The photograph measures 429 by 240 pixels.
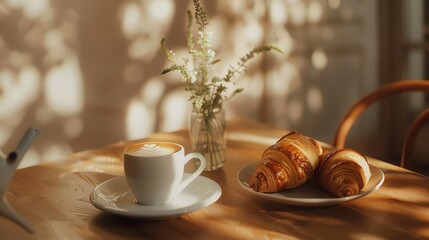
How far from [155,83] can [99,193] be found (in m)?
1.06

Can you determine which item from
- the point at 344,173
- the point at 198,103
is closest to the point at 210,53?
the point at 198,103

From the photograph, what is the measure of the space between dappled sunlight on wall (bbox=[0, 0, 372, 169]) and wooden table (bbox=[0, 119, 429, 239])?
62cm

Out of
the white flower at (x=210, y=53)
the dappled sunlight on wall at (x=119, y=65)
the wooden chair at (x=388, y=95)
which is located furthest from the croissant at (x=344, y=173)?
the dappled sunlight on wall at (x=119, y=65)

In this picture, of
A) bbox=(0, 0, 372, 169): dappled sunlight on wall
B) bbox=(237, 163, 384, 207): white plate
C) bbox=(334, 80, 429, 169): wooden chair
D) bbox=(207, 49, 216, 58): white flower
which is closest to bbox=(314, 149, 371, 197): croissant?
bbox=(237, 163, 384, 207): white plate

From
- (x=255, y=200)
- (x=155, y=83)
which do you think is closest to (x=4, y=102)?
(x=155, y=83)

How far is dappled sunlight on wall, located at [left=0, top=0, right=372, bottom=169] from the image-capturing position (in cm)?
200

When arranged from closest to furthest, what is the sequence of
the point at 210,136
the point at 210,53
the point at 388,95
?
the point at 210,53 → the point at 210,136 → the point at 388,95

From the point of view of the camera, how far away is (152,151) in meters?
1.21

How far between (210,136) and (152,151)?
0.97 feet

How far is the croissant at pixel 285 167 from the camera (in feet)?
4.03

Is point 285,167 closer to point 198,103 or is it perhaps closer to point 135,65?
point 198,103

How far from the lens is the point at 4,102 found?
6.49ft

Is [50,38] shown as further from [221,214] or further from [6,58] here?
[221,214]

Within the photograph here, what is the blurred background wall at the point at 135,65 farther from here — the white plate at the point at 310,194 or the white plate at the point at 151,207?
the white plate at the point at 310,194
